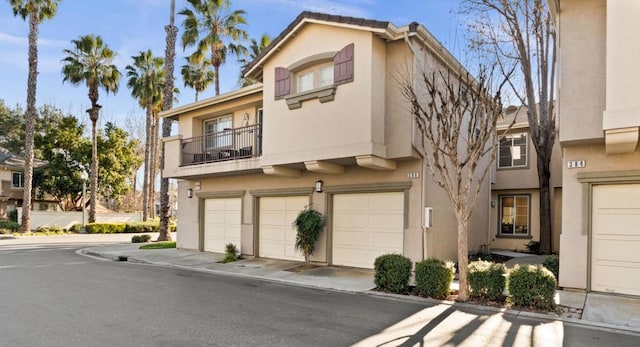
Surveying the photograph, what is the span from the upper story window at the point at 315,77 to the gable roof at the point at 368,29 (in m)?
0.62

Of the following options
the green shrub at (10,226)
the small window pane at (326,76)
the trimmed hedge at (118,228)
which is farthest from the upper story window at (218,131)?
the green shrub at (10,226)

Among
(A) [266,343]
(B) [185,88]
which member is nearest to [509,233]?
(A) [266,343]

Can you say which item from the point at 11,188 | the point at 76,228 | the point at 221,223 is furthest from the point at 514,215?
the point at 11,188

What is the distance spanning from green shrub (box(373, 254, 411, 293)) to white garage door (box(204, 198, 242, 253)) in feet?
23.7

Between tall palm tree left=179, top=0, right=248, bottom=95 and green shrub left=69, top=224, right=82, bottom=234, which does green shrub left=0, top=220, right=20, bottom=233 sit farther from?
tall palm tree left=179, top=0, right=248, bottom=95

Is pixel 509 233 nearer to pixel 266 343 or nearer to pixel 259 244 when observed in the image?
pixel 259 244

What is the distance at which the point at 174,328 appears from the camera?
20.0 ft

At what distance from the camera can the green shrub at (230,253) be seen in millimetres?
13508

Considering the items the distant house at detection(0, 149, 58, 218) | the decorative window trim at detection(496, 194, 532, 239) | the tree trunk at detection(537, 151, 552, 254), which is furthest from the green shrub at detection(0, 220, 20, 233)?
the tree trunk at detection(537, 151, 552, 254)

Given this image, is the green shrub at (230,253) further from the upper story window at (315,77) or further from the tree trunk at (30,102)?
the tree trunk at (30,102)

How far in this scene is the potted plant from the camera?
38.7ft

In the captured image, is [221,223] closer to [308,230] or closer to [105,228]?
[308,230]

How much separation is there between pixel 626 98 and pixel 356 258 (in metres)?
7.29

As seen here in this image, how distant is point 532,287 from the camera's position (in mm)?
7316
